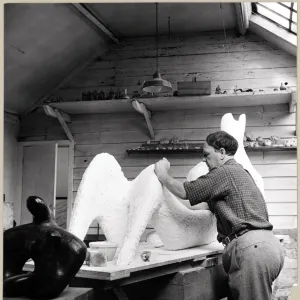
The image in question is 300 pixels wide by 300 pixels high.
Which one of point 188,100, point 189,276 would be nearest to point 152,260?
point 189,276

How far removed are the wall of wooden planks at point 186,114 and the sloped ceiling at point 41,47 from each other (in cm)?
24

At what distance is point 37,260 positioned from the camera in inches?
54.1

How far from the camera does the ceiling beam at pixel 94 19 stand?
455 centimetres

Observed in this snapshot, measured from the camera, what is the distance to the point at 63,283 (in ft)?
4.56

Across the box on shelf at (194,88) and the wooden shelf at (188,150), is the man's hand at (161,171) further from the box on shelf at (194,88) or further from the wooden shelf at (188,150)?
the wooden shelf at (188,150)

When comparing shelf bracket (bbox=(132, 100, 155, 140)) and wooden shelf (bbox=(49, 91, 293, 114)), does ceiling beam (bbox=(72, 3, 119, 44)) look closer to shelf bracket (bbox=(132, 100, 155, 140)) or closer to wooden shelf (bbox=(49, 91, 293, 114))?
wooden shelf (bbox=(49, 91, 293, 114))

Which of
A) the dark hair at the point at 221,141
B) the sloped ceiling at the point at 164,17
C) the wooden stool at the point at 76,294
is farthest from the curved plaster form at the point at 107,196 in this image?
the sloped ceiling at the point at 164,17

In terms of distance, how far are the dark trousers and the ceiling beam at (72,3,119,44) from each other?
10.4 feet

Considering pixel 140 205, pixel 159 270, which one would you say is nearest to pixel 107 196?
pixel 140 205

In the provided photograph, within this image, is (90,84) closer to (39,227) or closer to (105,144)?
(105,144)

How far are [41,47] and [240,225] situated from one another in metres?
3.40

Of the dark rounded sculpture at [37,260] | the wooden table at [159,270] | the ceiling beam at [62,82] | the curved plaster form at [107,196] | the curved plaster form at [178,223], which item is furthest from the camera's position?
the ceiling beam at [62,82]

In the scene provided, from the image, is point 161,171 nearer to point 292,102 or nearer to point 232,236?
point 232,236

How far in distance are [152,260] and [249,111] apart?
360cm
